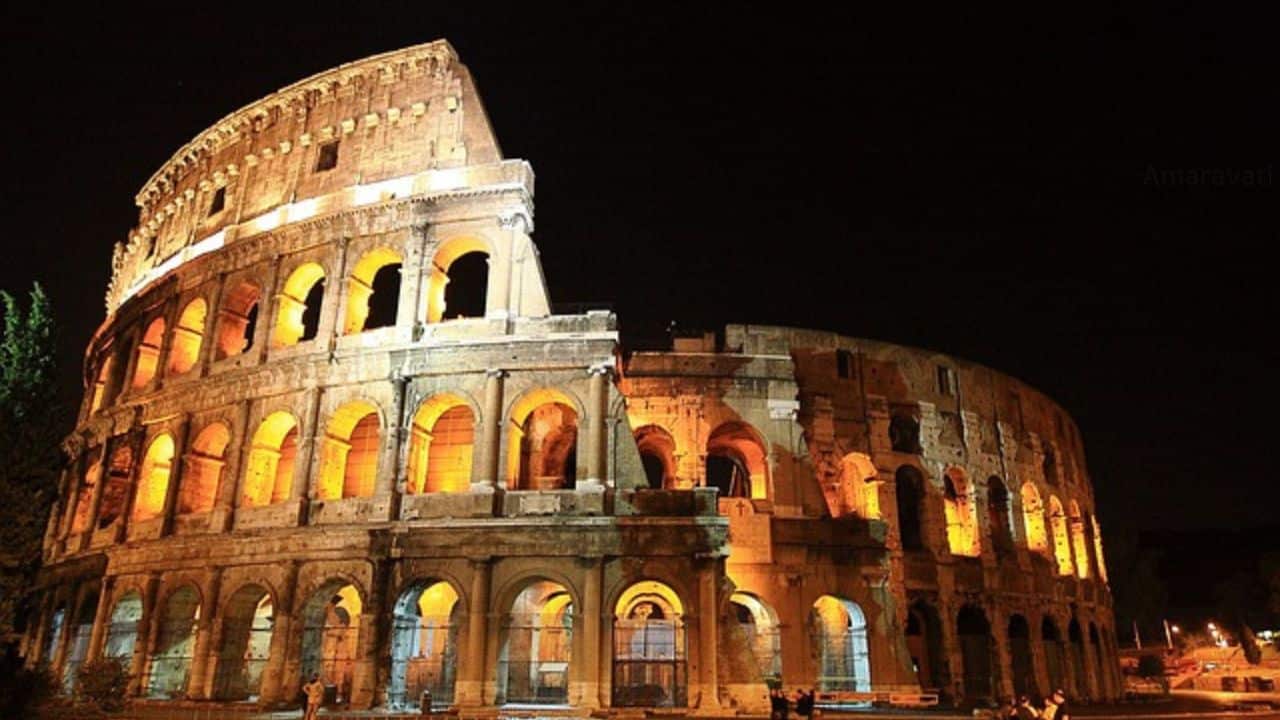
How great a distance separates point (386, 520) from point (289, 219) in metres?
9.23

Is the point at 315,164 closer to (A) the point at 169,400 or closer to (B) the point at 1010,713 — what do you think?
(A) the point at 169,400

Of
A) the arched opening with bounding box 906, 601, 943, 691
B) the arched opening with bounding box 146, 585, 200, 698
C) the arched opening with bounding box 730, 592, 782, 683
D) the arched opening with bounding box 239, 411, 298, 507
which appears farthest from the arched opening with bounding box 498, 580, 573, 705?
the arched opening with bounding box 906, 601, 943, 691

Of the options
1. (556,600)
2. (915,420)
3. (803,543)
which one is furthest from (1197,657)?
(556,600)

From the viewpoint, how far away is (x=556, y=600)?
21.4 m

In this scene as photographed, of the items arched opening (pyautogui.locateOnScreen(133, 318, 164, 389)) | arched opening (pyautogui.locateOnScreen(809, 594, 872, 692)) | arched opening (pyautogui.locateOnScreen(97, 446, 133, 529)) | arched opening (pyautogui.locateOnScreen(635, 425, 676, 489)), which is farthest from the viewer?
arched opening (pyautogui.locateOnScreen(133, 318, 164, 389))

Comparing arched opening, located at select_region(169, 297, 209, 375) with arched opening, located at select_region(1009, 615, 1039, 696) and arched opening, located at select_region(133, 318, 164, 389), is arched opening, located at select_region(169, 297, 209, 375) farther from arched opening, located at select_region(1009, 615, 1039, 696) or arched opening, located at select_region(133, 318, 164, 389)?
arched opening, located at select_region(1009, 615, 1039, 696)

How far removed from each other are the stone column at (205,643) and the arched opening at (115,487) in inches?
220

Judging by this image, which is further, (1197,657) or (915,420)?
(1197,657)

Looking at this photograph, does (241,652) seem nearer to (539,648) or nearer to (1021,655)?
(539,648)

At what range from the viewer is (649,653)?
66.3 ft

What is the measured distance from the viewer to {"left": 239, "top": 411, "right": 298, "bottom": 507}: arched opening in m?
20.6

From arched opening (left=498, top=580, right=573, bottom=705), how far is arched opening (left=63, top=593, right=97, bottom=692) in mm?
10783

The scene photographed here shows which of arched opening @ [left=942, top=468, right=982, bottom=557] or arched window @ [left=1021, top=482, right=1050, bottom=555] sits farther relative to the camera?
arched window @ [left=1021, top=482, right=1050, bottom=555]

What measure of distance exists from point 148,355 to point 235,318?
3966mm
